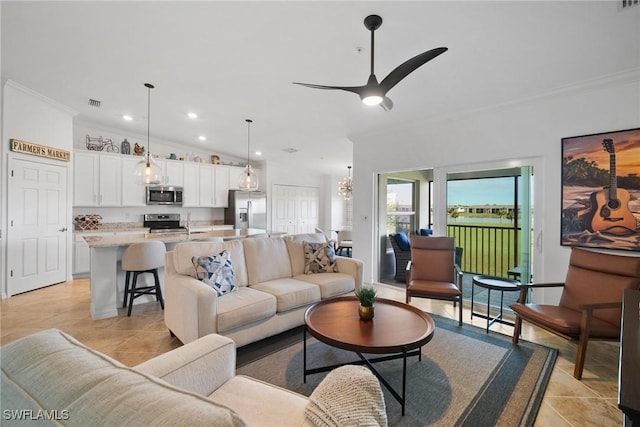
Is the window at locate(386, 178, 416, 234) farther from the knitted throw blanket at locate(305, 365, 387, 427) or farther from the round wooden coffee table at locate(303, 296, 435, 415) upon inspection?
the knitted throw blanket at locate(305, 365, 387, 427)

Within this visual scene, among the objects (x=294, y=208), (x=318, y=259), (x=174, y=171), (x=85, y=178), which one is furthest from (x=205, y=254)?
(x=294, y=208)

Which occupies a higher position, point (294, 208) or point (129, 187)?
point (129, 187)

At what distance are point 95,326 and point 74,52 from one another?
298 cm

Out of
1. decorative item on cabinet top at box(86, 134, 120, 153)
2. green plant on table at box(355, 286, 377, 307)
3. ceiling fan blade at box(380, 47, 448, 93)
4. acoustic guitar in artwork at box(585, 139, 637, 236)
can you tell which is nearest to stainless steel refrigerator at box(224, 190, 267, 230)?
decorative item on cabinet top at box(86, 134, 120, 153)

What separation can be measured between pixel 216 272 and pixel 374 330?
1547 mm

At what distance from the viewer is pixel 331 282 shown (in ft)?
10.4

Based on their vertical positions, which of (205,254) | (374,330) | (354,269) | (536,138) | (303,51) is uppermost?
(303,51)

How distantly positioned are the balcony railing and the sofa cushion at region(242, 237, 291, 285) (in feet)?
7.96

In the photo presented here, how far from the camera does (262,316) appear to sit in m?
2.54

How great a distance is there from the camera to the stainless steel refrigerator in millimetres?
7012

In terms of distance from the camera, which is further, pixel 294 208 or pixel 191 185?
pixel 294 208

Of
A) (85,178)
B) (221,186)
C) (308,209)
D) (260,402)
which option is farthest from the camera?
(308,209)

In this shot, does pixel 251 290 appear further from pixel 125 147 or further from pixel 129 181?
pixel 125 147

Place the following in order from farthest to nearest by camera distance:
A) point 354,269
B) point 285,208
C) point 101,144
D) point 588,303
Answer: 1. point 285,208
2. point 101,144
3. point 354,269
4. point 588,303
